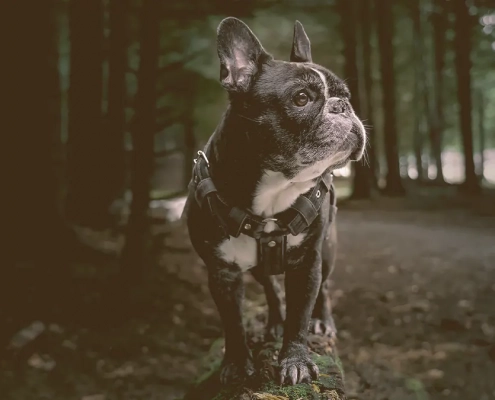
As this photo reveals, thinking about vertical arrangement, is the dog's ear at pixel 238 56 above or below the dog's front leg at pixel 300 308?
above

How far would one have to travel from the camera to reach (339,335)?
18.5ft

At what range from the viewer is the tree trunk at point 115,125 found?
8.37 metres

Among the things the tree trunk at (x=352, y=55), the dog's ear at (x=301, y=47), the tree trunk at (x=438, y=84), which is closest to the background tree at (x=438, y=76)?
Result: the tree trunk at (x=438, y=84)

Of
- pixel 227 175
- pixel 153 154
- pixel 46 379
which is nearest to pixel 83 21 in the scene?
pixel 153 154

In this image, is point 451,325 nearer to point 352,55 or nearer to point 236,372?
point 236,372

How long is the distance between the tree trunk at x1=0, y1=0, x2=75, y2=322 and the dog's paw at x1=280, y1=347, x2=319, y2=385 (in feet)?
14.4

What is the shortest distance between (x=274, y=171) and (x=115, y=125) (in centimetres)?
747

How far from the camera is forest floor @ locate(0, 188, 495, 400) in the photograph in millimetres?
4859

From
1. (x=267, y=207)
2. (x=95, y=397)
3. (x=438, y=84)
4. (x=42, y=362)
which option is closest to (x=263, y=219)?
(x=267, y=207)

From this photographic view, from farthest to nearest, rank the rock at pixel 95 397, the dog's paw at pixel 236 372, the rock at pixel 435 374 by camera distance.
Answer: the rock at pixel 95 397 < the rock at pixel 435 374 < the dog's paw at pixel 236 372

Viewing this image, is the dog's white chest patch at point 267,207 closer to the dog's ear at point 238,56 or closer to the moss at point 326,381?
the dog's ear at point 238,56

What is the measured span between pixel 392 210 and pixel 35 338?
10720 millimetres

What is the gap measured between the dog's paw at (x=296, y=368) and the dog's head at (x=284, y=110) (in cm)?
86

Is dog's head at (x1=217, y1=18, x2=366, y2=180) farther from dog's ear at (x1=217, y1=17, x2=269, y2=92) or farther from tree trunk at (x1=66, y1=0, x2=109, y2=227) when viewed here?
tree trunk at (x1=66, y1=0, x2=109, y2=227)
